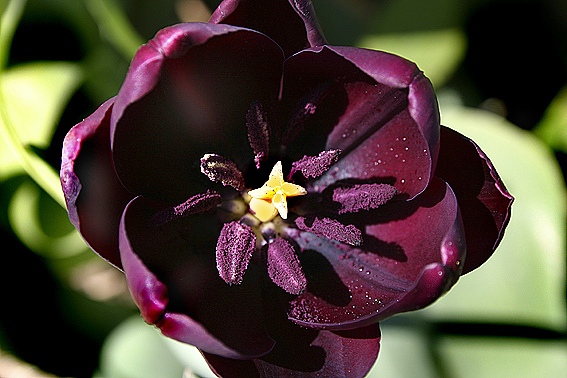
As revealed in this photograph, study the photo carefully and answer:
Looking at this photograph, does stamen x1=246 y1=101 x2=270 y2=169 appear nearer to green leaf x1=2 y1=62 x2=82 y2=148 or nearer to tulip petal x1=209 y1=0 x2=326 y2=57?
tulip petal x1=209 y1=0 x2=326 y2=57

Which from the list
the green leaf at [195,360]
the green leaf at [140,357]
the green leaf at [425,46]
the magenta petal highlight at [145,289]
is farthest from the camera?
the green leaf at [425,46]

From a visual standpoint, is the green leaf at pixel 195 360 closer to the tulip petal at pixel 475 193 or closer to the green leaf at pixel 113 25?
the tulip petal at pixel 475 193

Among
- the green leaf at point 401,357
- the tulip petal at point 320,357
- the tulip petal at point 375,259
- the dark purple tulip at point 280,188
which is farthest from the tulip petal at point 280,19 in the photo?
the green leaf at point 401,357

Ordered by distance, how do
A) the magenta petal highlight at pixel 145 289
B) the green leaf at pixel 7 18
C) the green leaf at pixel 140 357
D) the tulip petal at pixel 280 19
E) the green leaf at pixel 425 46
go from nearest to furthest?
the magenta petal highlight at pixel 145 289 → the tulip petal at pixel 280 19 → the green leaf at pixel 7 18 → the green leaf at pixel 140 357 → the green leaf at pixel 425 46

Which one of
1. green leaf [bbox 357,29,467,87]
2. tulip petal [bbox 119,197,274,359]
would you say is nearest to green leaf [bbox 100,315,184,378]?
tulip petal [bbox 119,197,274,359]

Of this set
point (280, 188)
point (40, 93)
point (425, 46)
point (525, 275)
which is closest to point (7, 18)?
point (40, 93)

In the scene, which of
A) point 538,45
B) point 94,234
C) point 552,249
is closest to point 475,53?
point 538,45

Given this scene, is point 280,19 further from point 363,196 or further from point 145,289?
point 145,289

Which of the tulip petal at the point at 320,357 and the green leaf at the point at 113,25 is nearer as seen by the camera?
the tulip petal at the point at 320,357
